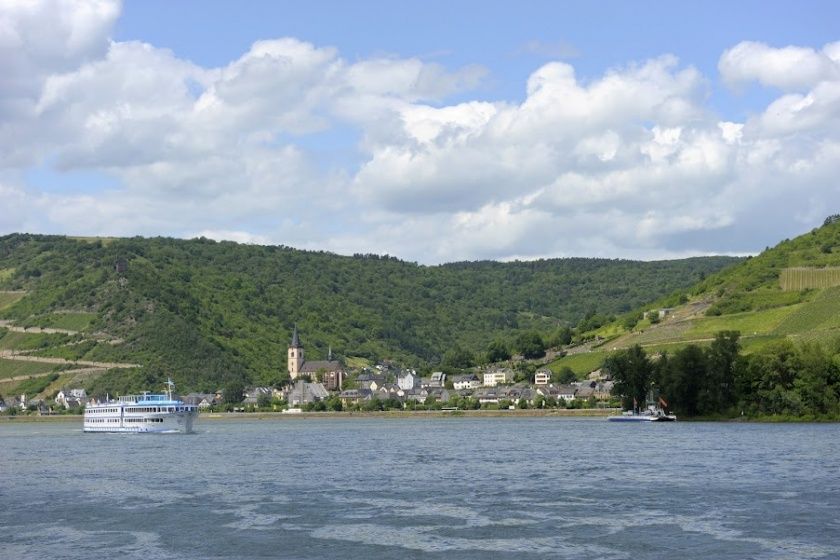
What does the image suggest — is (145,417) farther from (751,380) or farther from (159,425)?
(751,380)

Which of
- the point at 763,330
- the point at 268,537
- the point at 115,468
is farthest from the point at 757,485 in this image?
the point at 763,330

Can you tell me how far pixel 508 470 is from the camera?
67.4m

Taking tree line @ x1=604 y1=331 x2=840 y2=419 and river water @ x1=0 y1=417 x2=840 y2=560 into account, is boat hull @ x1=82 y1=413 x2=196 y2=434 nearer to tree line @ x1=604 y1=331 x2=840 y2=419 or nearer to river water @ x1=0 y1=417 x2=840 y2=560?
river water @ x1=0 y1=417 x2=840 y2=560

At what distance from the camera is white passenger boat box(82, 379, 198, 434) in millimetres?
132750

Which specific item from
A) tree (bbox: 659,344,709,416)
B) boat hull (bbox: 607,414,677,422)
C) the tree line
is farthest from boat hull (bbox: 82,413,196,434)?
the tree line

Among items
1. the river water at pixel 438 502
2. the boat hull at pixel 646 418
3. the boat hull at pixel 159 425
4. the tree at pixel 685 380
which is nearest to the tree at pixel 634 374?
the boat hull at pixel 646 418

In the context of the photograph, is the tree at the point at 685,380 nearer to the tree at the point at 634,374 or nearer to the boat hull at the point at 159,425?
the tree at the point at 634,374

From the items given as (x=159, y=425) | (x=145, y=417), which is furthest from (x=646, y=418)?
(x=145, y=417)

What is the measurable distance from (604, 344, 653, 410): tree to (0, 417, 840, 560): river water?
2053 inches

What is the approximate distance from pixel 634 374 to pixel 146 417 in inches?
2221

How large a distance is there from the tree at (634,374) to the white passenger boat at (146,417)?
4976 centimetres

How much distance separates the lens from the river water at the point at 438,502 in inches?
1601

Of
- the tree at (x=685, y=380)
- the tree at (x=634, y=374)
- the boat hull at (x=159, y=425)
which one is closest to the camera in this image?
the tree at (x=685, y=380)

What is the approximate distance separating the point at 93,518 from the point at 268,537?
966 cm
